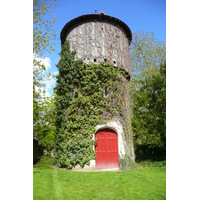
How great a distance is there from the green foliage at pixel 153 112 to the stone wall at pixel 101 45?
2.04 metres

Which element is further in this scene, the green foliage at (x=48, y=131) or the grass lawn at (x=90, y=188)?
the green foliage at (x=48, y=131)

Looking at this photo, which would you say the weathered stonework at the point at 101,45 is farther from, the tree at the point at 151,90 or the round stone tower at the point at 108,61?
the tree at the point at 151,90

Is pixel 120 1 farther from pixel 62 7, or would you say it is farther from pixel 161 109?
pixel 161 109

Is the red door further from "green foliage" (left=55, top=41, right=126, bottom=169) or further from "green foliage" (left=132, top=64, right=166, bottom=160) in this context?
"green foliage" (left=132, top=64, right=166, bottom=160)

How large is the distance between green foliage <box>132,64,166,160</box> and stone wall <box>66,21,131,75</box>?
80.2 inches

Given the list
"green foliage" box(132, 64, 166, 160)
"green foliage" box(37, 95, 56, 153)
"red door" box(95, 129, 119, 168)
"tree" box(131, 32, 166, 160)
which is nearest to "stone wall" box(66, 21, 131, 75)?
"green foliage" box(132, 64, 166, 160)

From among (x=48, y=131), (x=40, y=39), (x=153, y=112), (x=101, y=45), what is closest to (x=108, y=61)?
(x=101, y=45)

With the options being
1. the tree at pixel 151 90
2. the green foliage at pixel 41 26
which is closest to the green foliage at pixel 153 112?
the tree at pixel 151 90

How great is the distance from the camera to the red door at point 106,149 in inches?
230

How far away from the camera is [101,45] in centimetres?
605

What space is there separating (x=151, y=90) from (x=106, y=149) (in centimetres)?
314
